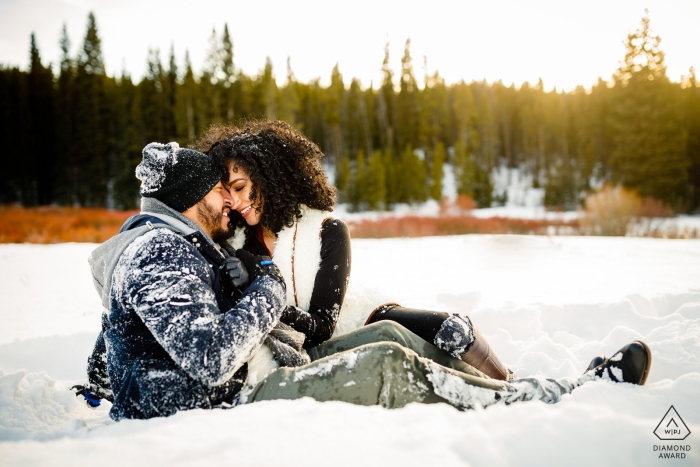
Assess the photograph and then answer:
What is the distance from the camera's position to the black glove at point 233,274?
1933 mm

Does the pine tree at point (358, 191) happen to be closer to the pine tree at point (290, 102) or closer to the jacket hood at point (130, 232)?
the pine tree at point (290, 102)

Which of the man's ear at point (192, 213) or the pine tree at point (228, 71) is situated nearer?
the man's ear at point (192, 213)

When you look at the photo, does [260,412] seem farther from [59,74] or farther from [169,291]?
[59,74]

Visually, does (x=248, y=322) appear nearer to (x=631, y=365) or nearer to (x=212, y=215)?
(x=212, y=215)

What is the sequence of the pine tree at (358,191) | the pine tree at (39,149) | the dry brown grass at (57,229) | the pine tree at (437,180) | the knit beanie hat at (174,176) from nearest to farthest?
the knit beanie hat at (174,176) < the dry brown grass at (57,229) < the pine tree at (358,191) < the pine tree at (39,149) < the pine tree at (437,180)

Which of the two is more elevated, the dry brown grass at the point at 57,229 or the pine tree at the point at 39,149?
the pine tree at the point at 39,149

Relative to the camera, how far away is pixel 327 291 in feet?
8.23

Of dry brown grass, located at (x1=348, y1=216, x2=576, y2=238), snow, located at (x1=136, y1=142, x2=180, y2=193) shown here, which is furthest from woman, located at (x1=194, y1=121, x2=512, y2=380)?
dry brown grass, located at (x1=348, y1=216, x2=576, y2=238)

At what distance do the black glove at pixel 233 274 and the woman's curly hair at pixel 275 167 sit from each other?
815 millimetres

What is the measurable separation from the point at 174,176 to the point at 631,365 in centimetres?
249

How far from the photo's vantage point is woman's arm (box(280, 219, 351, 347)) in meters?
2.34

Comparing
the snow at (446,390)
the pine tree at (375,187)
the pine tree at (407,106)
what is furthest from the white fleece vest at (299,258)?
the pine tree at (407,106)

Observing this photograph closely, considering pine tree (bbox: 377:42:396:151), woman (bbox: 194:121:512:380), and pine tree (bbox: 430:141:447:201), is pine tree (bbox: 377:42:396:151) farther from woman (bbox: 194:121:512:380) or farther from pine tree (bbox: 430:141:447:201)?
woman (bbox: 194:121:512:380)

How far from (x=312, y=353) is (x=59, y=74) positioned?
49845mm
